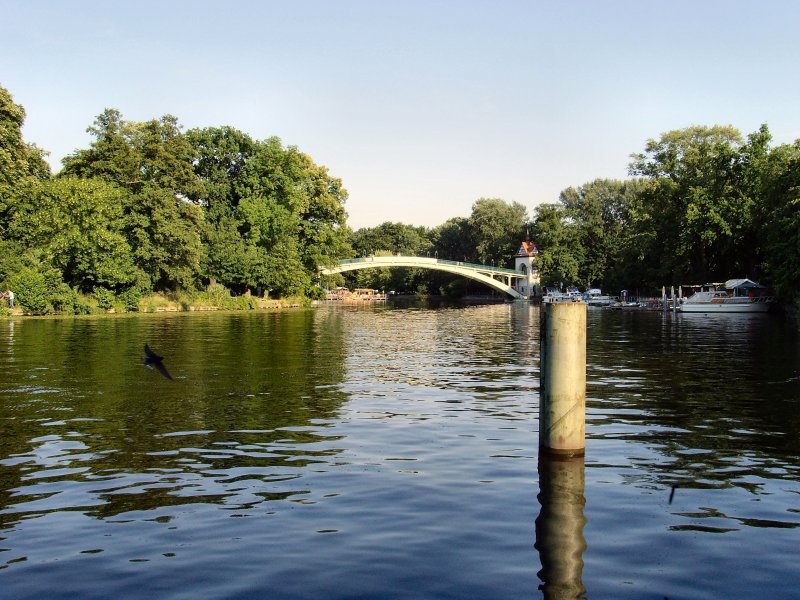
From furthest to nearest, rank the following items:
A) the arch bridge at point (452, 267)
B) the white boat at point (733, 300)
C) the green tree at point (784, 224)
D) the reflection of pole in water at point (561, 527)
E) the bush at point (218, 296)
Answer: the arch bridge at point (452, 267), the bush at point (218, 296), the white boat at point (733, 300), the green tree at point (784, 224), the reflection of pole in water at point (561, 527)

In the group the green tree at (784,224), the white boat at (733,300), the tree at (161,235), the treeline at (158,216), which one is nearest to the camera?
the green tree at (784,224)

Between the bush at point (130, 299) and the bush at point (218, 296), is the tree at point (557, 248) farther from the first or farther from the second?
the bush at point (130, 299)

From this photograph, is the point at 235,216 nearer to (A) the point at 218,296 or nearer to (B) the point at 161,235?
(A) the point at 218,296

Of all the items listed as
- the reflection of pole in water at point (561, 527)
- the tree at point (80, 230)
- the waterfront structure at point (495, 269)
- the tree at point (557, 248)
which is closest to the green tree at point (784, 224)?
the reflection of pole in water at point (561, 527)

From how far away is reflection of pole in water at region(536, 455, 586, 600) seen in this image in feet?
21.8

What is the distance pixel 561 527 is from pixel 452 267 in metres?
115

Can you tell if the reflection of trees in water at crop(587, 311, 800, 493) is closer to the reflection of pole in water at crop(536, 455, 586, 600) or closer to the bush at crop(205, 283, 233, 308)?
the reflection of pole in water at crop(536, 455, 586, 600)

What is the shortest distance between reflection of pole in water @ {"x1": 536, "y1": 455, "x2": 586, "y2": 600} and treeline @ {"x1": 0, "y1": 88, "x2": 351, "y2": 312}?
1792 inches

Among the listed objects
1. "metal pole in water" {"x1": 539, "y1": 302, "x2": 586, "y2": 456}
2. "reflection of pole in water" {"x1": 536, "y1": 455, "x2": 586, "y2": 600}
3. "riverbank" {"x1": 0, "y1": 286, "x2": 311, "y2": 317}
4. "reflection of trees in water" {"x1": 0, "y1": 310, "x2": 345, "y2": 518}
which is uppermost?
"riverbank" {"x1": 0, "y1": 286, "x2": 311, "y2": 317}

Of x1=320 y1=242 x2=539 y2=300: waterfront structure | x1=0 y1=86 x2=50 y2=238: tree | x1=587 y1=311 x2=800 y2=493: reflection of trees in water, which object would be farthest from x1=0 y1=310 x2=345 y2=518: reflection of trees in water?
x1=320 y1=242 x2=539 y2=300: waterfront structure

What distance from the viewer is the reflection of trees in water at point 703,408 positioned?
35.1 feet

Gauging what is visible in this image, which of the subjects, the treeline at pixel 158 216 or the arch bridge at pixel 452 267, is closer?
the treeline at pixel 158 216

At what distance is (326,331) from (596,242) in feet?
305

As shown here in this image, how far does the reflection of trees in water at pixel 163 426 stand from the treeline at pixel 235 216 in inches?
1210
